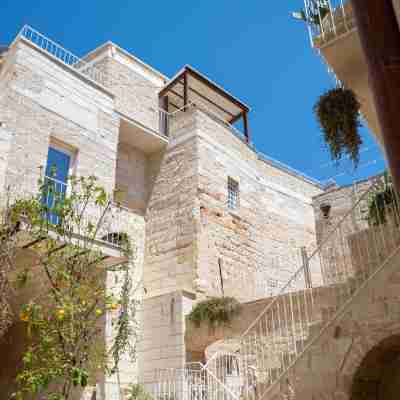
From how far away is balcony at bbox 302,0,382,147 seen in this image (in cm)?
542

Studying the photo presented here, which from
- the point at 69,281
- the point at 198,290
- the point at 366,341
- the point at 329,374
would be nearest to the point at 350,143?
the point at 366,341

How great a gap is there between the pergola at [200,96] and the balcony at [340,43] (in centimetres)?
949

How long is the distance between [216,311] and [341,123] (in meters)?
5.83

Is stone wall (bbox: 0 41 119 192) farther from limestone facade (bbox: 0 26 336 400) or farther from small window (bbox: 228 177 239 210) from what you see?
small window (bbox: 228 177 239 210)

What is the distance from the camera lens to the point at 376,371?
6109mm

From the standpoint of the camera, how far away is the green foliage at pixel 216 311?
10.1m

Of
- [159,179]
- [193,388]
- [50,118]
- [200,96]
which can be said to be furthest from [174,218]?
[200,96]

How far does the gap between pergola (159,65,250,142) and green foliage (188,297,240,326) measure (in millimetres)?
7242

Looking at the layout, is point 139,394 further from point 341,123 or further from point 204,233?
point 341,123

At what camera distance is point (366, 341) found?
233 inches

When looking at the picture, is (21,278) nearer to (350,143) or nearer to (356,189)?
(350,143)

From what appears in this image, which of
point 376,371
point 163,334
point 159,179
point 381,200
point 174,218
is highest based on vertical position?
point 159,179

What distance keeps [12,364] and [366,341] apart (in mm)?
8116

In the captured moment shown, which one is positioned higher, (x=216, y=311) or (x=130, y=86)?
(x=130, y=86)
